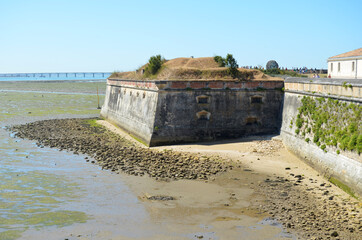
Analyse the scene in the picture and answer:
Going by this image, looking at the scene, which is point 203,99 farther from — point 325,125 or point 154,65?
point 325,125

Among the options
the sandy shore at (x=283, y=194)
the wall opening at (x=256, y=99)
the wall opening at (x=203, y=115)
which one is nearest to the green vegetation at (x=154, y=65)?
the wall opening at (x=203, y=115)

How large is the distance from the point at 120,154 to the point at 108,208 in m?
9.07

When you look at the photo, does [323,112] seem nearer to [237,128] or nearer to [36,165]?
[237,128]

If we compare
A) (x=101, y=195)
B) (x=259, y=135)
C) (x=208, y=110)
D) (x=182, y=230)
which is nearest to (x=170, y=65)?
(x=208, y=110)

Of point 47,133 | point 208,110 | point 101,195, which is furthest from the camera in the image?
point 47,133

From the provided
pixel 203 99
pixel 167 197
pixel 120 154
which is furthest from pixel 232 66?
pixel 167 197

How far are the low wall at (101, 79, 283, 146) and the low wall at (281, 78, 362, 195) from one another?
2.03 m

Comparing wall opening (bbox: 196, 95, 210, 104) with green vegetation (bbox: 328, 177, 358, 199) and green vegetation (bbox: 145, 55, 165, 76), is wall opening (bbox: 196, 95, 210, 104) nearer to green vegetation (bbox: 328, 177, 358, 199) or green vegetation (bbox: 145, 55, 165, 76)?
green vegetation (bbox: 145, 55, 165, 76)

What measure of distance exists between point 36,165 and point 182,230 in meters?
12.5

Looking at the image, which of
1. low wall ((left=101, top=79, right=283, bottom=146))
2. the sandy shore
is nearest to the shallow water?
the sandy shore

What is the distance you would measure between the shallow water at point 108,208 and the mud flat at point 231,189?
71 millimetres

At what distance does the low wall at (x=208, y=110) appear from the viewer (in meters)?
27.7

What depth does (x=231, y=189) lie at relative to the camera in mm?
18422

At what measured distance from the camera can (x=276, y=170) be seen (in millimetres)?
21156
